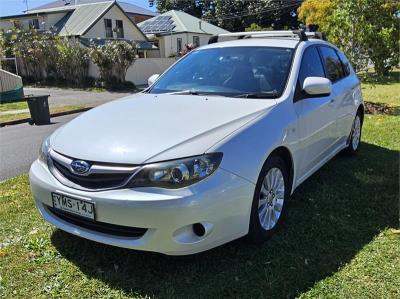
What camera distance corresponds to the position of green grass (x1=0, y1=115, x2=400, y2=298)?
3.09 meters

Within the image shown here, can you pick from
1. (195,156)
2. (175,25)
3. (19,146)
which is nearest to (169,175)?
(195,156)

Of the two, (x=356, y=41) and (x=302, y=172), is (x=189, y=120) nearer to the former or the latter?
(x=302, y=172)

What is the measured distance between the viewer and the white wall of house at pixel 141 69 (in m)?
27.5

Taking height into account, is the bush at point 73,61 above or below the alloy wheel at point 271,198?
below

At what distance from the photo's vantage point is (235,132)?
3.31 metres

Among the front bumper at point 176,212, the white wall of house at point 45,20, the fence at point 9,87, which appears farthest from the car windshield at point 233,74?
the white wall of house at point 45,20

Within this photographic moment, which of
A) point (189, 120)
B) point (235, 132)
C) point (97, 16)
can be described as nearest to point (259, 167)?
point (235, 132)

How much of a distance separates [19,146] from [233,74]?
19.5 feet

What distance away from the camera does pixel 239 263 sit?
3.41 metres

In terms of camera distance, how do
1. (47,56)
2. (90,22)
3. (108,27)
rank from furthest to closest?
(108,27)
(90,22)
(47,56)

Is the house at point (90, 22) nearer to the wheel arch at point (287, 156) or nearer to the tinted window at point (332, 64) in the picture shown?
the tinted window at point (332, 64)

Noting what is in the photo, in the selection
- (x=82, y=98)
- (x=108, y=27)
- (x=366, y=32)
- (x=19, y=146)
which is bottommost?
(x=82, y=98)

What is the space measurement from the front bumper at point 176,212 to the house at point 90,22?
32338mm

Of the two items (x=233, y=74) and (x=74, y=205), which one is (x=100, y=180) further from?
(x=233, y=74)
